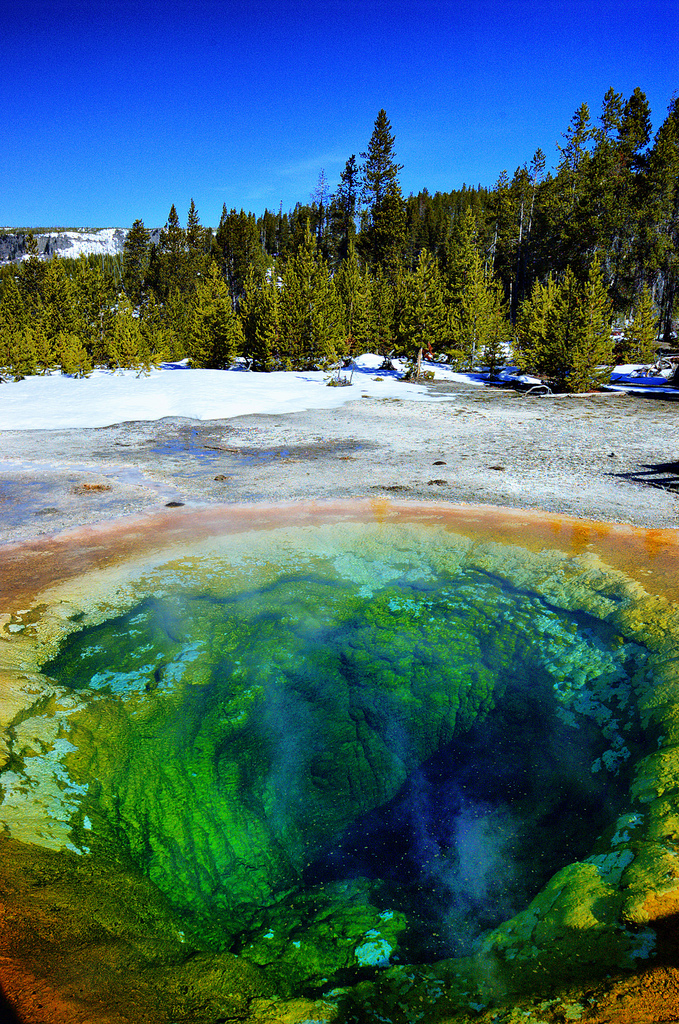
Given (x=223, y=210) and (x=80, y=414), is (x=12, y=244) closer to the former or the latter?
(x=223, y=210)

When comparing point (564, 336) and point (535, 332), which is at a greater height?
point (535, 332)

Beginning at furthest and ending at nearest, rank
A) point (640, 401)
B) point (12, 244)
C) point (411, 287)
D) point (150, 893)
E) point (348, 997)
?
point (12, 244)
point (411, 287)
point (640, 401)
point (150, 893)
point (348, 997)

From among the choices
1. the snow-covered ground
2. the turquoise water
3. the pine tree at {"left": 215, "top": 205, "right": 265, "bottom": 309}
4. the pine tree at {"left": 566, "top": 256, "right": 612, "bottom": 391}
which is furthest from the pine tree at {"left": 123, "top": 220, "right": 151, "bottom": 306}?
the turquoise water

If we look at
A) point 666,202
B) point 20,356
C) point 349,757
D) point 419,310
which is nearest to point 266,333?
point 419,310

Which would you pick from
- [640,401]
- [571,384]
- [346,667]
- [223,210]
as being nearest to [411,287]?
[571,384]

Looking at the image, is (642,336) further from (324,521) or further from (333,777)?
(333,777)

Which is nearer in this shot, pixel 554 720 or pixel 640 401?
pixel 554 720
